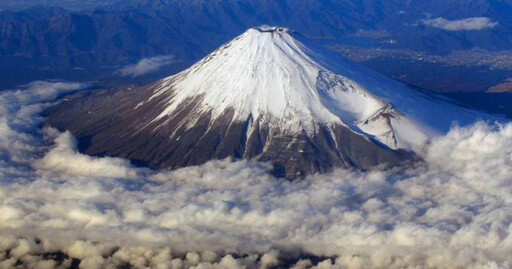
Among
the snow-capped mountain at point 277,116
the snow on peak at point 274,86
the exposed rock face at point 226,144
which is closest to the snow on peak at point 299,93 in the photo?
the snow on peak at point 274,86

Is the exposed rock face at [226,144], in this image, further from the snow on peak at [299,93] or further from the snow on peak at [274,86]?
the snow on peak at [274,86]

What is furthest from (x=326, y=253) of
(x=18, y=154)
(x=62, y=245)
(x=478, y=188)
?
(x=18, y=154)

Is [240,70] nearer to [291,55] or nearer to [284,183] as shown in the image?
[291,55]

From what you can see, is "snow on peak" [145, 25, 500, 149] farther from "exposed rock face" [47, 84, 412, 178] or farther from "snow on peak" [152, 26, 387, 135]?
"exposed rock face" [47, 84, 412, 178]

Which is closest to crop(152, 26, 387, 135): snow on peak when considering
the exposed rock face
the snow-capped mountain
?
the snow-capped mountain

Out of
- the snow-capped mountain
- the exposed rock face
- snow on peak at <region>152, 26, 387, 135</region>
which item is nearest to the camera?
the exposed rock face
